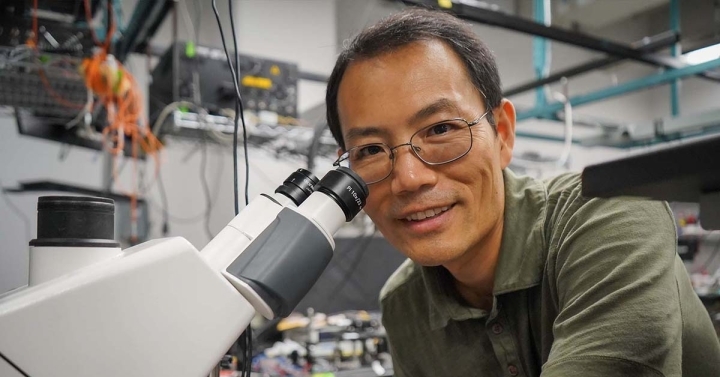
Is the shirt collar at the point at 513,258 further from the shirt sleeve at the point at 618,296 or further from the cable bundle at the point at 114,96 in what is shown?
the cable bundle at the point at 114,96

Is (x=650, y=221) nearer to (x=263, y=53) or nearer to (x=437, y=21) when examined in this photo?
(x=437, y=21)

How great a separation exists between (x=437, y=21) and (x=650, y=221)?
524 millimetres

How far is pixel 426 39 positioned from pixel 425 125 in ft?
0.59

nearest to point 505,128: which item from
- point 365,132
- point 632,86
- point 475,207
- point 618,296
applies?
point 475,207

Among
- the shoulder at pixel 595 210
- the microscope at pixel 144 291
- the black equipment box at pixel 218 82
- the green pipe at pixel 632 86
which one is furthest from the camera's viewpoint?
the green pipe at pixel 632 86

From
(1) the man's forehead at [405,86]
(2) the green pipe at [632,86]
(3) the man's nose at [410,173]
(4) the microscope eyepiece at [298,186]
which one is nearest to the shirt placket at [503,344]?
(3) the man's nose at [410,173]

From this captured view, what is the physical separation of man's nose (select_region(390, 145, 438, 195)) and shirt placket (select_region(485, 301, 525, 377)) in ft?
0.93

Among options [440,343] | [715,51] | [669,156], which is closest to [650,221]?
[669,156]

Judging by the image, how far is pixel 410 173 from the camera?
845mm

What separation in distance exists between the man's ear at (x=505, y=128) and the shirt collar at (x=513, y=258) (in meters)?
0.04

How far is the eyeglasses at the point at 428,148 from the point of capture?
2.81ft

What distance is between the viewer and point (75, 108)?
1.67 metres

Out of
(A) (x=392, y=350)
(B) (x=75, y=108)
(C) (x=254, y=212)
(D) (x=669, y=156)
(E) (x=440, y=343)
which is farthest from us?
(B) (x=75, y=108)

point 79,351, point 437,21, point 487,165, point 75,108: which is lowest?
point 79,351
